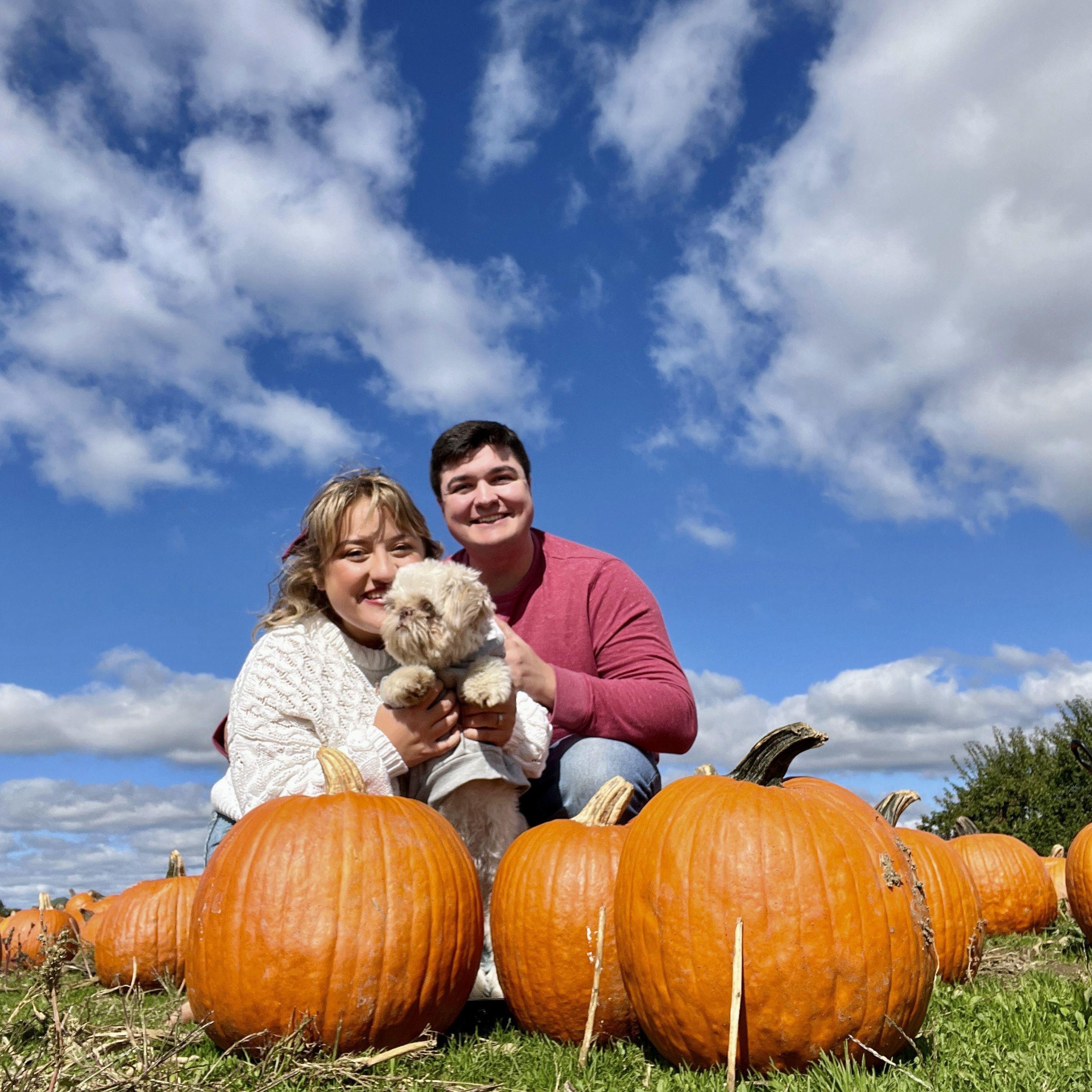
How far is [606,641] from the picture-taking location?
5070 millimetres

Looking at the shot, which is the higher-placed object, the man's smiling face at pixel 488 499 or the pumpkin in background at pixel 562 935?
the man's smiling face at pixel 488 499

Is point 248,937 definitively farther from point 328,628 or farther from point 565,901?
point 328,628

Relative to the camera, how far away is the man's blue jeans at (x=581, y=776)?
4.20m

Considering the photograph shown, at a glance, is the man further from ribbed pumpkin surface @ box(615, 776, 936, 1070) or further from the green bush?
the green bush

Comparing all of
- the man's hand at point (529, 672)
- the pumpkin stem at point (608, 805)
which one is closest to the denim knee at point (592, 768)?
the man's hand at point (529, 672)

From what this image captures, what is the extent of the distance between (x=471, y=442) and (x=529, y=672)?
4.99ft

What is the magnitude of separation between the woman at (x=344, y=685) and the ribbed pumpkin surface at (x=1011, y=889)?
193 inches


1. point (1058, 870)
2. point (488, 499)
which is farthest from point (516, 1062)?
point (1058, 870)

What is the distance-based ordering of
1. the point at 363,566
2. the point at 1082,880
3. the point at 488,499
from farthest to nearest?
the point at 1082,880
the point at 488,499
the point at 363,566

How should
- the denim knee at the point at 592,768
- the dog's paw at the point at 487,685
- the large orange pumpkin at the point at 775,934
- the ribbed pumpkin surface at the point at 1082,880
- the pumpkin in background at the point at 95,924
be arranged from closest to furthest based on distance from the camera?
the large orange pumpkin at the point at 775,934
the dog's paw at the point at 487,685
the denim knee at the point at 592,768
the ribbed pumpkin surface at the point at 1082,880
the pumpkin in background at the point at 95,924

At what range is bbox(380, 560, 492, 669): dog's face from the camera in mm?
3797

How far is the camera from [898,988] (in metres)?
2.59

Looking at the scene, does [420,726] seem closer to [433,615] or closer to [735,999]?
[433,615]

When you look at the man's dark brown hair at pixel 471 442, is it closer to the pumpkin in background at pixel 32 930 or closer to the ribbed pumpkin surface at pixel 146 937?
the ribbed pumpkin surface at pixel 146 937
